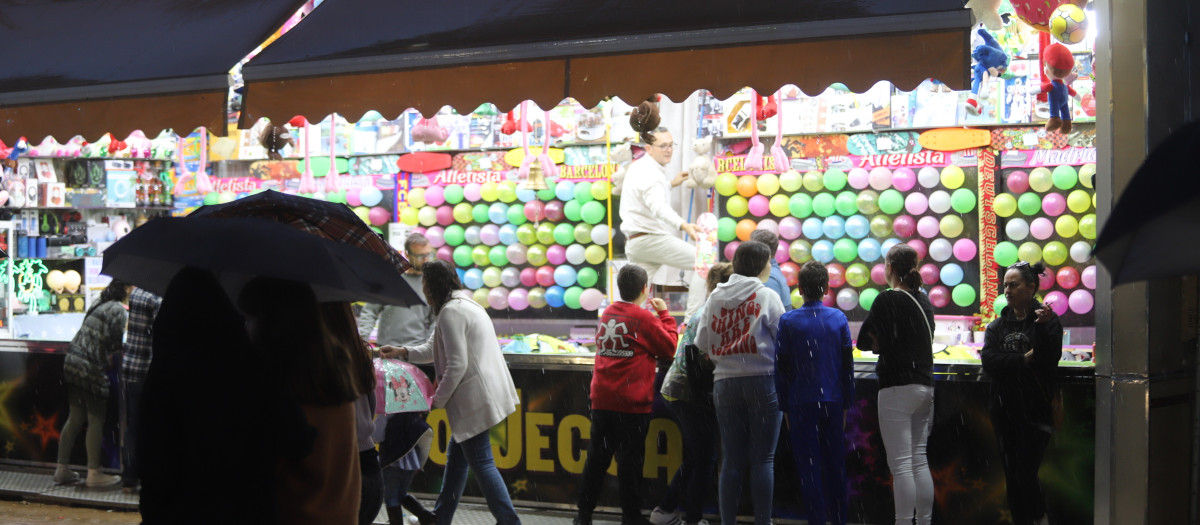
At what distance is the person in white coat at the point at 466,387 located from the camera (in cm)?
507

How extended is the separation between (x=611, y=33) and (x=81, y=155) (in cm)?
748

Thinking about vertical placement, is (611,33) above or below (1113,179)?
above

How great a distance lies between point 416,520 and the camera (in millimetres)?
6062

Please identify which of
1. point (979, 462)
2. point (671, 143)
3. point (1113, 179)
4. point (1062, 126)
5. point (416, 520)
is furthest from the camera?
point (671, 143)

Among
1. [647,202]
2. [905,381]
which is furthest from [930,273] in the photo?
[905,381]

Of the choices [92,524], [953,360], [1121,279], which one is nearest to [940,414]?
[953,360]

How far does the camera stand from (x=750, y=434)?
5266mm

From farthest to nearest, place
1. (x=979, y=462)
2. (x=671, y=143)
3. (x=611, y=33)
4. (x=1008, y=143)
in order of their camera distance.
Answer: (x=1008, y=143) → (x=671, y=143) → (x=979, y=462) → (x=611, y=33)

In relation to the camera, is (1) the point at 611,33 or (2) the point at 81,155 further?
(2) the point at 81,155

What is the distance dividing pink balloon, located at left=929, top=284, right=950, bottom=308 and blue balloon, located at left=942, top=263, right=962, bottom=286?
0.07 m

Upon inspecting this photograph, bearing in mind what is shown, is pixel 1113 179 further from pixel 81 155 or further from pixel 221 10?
pixel 81 155

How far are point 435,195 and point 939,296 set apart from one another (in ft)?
15.2

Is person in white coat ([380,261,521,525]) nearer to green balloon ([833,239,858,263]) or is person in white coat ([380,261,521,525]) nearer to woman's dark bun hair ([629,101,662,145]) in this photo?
woman's dark bun hair ([629,101,662,145])

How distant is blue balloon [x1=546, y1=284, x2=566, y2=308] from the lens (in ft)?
29.9
